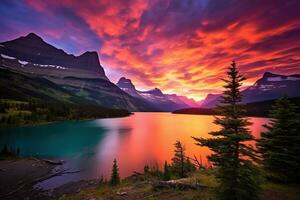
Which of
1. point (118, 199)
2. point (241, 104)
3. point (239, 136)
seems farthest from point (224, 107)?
point (118, 199)

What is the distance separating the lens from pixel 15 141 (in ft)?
254

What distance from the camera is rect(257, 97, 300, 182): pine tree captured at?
70.0ft

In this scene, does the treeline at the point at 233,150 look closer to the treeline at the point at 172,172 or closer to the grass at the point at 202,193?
the grass at the point at 202,193

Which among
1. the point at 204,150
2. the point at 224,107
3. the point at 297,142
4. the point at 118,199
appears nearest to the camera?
the point at 224,107

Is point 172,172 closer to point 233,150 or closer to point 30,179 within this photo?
point 233,150

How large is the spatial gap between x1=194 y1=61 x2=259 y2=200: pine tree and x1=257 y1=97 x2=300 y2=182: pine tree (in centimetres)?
885

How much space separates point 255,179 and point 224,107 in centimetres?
535

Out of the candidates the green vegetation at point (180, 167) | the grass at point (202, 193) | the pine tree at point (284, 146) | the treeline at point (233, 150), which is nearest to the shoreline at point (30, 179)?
the grass at point (202, 193)

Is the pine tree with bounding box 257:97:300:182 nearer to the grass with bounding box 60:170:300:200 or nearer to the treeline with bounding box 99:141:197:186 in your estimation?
the grass with bounding box 60:170:300:200

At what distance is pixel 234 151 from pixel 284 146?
35.4 ft

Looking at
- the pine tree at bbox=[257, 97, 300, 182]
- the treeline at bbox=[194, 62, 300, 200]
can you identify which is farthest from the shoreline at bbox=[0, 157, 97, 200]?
the pine tree at bbox=[257, 97, 300, 182]

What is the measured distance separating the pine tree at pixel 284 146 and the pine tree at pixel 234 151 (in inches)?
348

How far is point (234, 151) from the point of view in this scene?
14.8 meters

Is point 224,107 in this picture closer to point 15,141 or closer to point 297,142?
point 297,142
